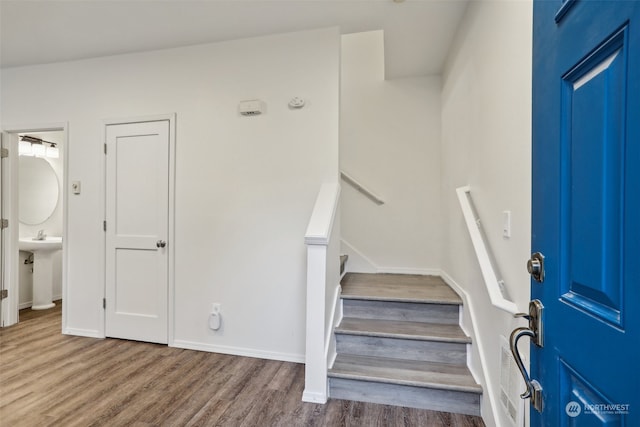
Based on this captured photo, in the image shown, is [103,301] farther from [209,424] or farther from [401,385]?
[401,385]

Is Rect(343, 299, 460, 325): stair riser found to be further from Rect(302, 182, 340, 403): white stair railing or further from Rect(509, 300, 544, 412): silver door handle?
Rect(509, 300, 544, 412): silver door handle

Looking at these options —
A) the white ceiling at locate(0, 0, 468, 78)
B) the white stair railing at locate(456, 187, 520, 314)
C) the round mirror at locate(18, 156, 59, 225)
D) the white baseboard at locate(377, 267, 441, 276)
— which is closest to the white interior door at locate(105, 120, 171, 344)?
the white ceiling at locate(0, 0, 468, 78)

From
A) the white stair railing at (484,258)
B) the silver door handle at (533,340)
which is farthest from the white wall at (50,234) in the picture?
the silver door handle at (533,340)

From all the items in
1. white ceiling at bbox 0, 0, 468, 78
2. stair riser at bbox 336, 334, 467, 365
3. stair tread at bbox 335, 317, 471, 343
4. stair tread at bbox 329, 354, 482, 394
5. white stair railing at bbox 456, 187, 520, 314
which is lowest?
stair tread at bbox 329, 354, 482, 394

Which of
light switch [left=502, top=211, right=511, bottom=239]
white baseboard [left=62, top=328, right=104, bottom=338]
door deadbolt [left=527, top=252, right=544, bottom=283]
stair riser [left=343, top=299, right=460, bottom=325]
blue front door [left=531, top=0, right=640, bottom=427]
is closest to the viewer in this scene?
blue front door [left=531, top=0, right=640, bottom=427]

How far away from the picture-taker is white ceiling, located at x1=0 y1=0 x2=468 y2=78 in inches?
88.2

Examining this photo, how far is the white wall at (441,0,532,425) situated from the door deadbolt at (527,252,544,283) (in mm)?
534

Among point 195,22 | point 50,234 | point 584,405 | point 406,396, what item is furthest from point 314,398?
point 50,234

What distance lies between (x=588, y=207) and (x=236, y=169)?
2476 mm

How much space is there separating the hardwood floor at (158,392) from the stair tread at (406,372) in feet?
0.58

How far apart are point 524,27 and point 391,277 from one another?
2.44 m

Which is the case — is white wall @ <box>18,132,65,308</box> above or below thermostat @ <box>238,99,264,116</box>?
below

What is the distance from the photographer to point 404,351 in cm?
216

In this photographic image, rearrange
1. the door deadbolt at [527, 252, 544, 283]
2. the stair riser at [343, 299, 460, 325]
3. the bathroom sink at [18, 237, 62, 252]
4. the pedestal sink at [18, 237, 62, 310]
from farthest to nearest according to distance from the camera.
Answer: the pedestal sink at [18, 237, 62, 310]
the bathroom sink at [18, 237, 62, 252]
the stair riser at [343, 299, 460, 325]
the door deadbolt at [527, 252, 544, 283]
